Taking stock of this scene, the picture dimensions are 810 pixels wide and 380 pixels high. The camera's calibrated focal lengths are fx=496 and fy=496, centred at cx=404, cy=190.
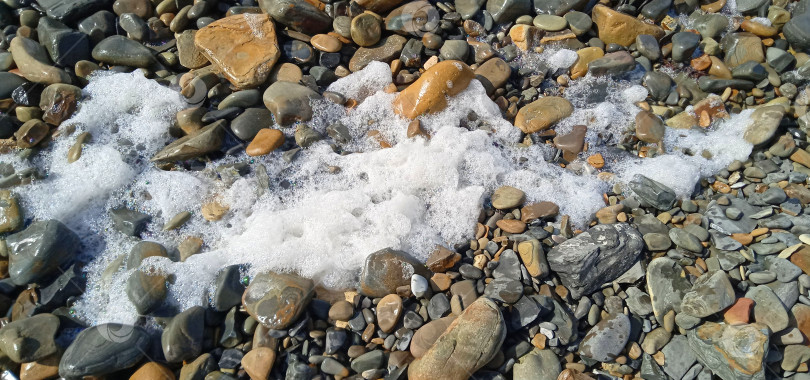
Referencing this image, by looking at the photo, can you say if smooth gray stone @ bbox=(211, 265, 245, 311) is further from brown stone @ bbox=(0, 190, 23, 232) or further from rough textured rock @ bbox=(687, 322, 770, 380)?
rough textured rock @ bbox=(687, 322, 770, 380)

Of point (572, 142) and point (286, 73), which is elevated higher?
point (286, 73)

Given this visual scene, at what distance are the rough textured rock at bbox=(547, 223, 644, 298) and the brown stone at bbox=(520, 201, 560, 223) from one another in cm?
24

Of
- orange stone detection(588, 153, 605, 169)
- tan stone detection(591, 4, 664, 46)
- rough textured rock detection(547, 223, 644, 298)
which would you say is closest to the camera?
rough textured rock detection(547, 223, 644, 298)

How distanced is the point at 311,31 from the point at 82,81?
6.18 feet

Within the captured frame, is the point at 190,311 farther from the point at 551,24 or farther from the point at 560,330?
the point at 551,24

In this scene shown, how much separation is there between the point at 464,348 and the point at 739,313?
1462mm

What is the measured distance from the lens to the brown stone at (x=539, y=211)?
3148 mm

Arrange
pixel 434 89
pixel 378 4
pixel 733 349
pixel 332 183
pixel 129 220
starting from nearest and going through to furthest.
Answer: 1. pixel 733 349
2. pixel 129 220
3. pixel 332 183
4. pixel 434 89
5. pixel 378 4

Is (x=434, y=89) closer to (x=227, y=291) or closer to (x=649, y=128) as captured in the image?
(x=649, y=128)

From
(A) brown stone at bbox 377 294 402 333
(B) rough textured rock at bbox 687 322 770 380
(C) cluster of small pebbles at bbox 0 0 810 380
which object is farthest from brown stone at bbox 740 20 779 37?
(A) brown stone at bbox 377 294 402 333

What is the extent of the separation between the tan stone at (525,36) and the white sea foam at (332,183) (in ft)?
1.67

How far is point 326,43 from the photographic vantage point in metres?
4.04

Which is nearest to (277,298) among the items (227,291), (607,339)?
(227,291)

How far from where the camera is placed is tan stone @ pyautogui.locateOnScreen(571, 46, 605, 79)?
393 cm
